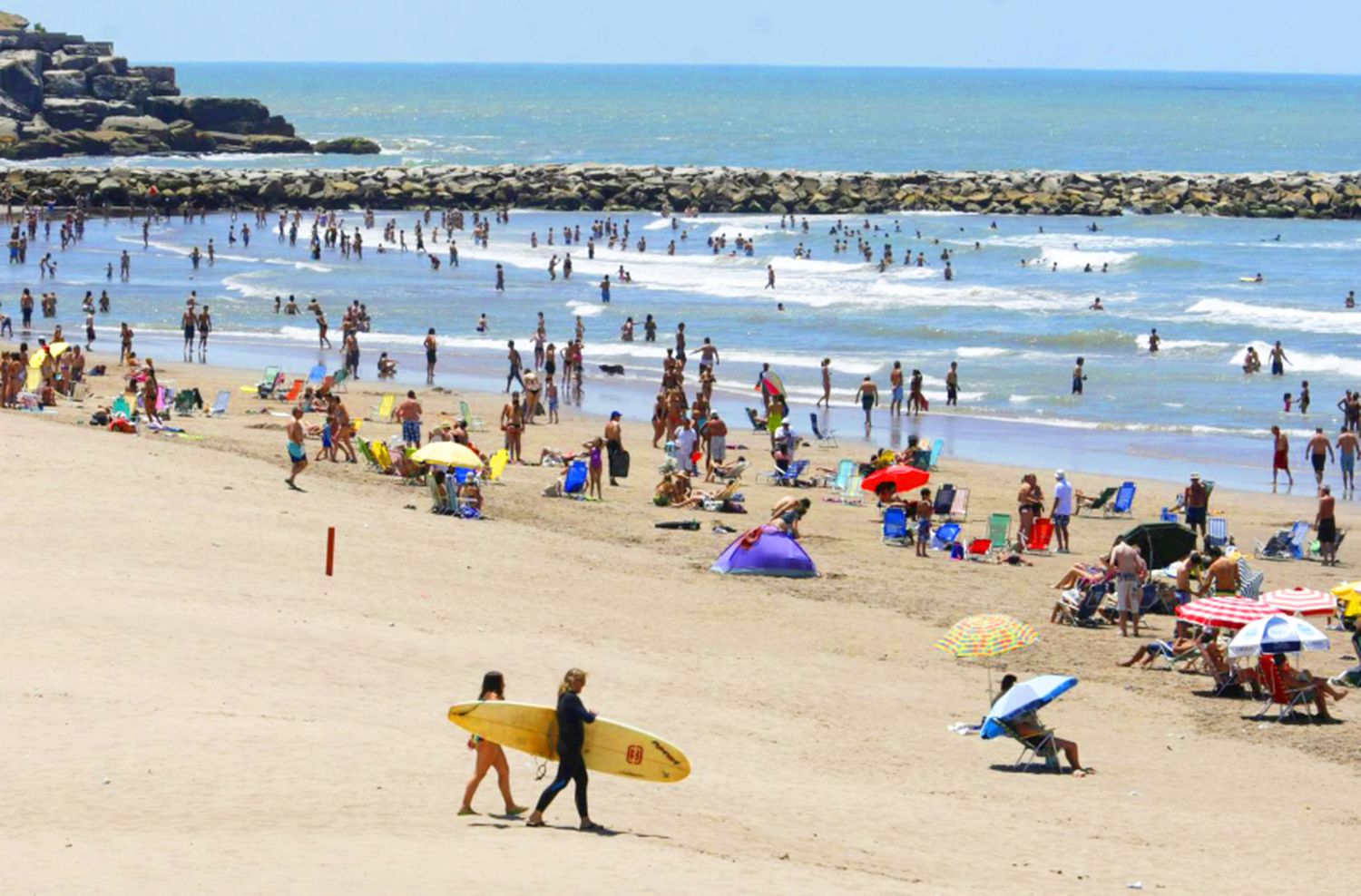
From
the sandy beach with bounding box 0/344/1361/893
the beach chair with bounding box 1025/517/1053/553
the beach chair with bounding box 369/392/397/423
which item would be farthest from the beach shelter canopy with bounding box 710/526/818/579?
the beach chair with bounding box 369/392/397/423

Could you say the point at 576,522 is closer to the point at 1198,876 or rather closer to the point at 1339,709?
the point at 1339,709

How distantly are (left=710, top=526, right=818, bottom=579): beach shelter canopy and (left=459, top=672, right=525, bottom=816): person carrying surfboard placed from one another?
8321mm

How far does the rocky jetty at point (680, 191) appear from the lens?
73250 mm

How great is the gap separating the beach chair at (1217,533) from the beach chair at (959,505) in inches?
107

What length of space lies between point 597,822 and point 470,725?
86cm

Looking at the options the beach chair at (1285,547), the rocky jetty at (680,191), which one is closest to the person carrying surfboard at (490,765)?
the beach chair at (1285,547)

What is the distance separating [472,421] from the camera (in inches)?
1088

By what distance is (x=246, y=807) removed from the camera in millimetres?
9422

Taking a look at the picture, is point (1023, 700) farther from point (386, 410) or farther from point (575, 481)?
point (386, 410)

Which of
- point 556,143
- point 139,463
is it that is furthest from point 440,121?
point 139,463

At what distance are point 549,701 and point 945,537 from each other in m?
8.44

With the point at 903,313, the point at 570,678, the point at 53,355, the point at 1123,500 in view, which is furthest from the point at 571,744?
the point at 903,313

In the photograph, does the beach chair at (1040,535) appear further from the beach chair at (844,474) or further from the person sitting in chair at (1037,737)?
the person sitting in chair at (1037,737)

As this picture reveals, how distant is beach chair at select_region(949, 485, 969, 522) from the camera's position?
21547 mm
